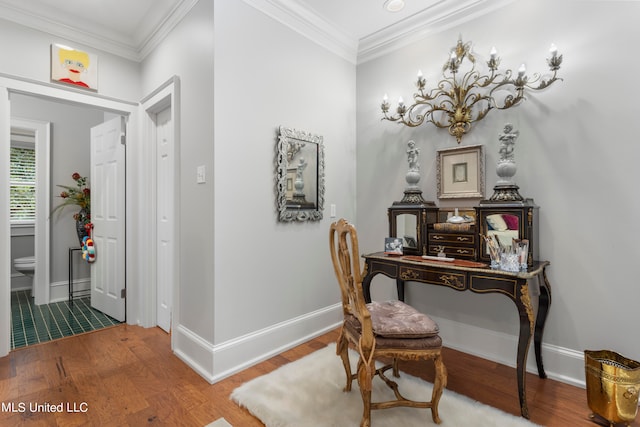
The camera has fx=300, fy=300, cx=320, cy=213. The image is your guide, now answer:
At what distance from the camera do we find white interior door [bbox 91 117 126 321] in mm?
3002

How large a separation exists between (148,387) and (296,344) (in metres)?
1.09

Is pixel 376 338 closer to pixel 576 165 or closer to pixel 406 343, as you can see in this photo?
pixel 406 343

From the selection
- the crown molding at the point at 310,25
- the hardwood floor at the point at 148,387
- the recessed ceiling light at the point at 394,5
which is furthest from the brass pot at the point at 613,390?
the crown molding at the point at 310,25

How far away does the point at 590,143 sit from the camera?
1.91m

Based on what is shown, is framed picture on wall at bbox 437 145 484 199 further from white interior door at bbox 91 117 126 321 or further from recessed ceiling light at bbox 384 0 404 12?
white interior door at bbox 91 117 126 321

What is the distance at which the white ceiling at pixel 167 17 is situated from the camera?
2.34 meters

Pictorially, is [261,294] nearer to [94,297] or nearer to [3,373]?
[3,373]

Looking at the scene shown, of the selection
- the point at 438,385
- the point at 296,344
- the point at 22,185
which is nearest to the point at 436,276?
the point at 438,385

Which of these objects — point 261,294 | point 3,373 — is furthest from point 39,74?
point 261,294

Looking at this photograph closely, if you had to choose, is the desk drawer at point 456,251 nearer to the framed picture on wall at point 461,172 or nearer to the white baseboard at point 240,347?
the framed picture on wall at point 461,172

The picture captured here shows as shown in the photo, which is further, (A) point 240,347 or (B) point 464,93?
(B) point 464,93

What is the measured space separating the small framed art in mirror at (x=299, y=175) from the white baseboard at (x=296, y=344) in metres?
0.93

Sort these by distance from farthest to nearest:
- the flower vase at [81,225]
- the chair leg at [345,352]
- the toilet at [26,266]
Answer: the toilet at [26,266] < the flower vase at [81,225] < the chair leg at [345,352]

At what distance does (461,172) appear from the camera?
7.91 ft
